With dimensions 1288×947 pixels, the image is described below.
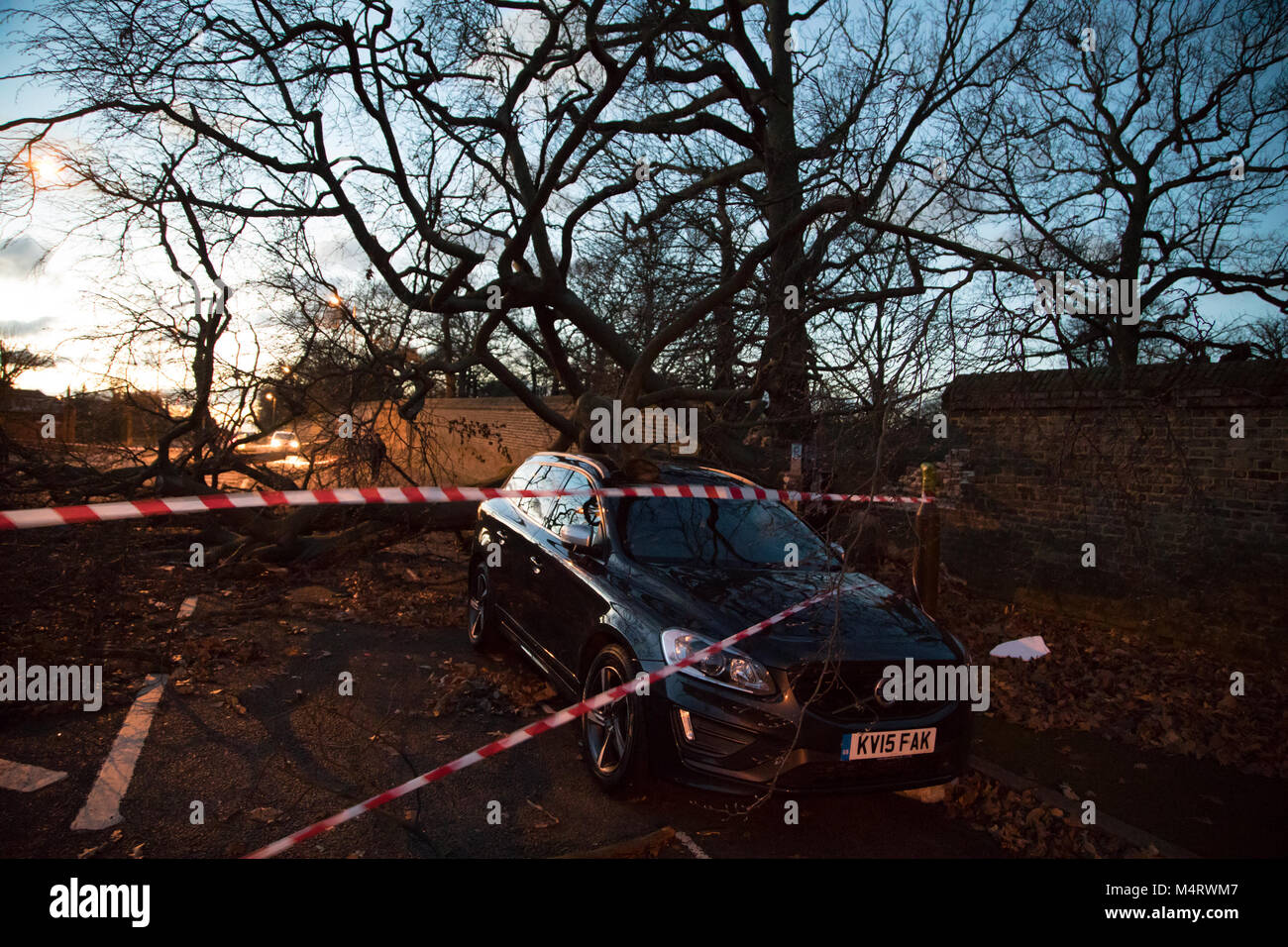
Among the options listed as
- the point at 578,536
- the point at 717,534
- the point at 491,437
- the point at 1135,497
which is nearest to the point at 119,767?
the point at 578,536

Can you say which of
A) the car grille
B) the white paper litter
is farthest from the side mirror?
→ the white paper litter

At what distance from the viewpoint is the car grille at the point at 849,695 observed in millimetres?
3621

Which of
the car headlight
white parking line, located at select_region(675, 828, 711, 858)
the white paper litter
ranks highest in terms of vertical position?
the car headlight

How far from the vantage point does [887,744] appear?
3.66m

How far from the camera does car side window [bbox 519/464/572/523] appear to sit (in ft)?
19.4

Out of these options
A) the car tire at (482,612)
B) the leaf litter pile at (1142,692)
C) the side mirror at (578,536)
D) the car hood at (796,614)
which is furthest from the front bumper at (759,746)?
the car tire at (482,612)

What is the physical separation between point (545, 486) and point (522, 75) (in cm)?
680

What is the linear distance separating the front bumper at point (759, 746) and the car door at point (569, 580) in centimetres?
89

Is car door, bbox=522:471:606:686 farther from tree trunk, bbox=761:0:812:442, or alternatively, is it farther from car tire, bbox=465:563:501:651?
tree trunk, bbox=761:0:812:442

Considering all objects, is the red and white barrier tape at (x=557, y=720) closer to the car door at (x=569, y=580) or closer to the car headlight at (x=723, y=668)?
the car headlight at (x=723, y=668)

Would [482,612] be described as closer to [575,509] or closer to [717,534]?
[575,509]

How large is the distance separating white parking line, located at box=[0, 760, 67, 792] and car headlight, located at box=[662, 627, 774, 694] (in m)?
3.26
